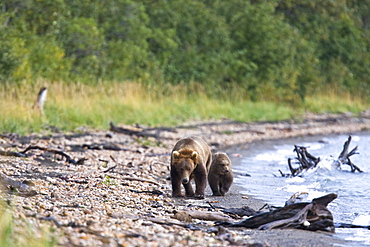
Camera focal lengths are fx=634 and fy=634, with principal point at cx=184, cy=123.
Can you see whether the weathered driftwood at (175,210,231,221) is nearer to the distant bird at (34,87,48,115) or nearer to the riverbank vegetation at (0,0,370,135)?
the riverbank vegetation at (0,0,370,135)

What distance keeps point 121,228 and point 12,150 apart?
19.1ft

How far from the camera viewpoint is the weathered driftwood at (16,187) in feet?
21.9

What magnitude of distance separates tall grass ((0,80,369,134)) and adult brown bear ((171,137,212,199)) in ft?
19.4

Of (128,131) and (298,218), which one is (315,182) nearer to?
(298,218)

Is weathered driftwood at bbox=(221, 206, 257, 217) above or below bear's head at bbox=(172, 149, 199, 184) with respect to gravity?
below

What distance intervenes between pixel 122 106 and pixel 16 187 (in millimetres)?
12180

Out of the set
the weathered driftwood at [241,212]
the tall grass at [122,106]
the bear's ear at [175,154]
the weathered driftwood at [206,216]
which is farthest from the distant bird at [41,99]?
the weathered driftwood at [206,216]

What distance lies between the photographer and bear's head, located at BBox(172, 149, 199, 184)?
811cm

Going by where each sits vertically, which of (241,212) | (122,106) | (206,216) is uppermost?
(206,216)

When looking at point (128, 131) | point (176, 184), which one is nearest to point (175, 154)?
point (176, 184)

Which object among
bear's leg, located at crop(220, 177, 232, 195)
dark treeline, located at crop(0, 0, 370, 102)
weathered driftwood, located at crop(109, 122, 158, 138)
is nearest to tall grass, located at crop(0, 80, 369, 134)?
weathered driftwood, located at crop(109, 122, 158, 138)

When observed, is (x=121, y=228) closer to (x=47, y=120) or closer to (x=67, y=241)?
(x=67, y=241)

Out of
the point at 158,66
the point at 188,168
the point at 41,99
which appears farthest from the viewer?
the point at 158,66

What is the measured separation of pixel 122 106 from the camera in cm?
1895
